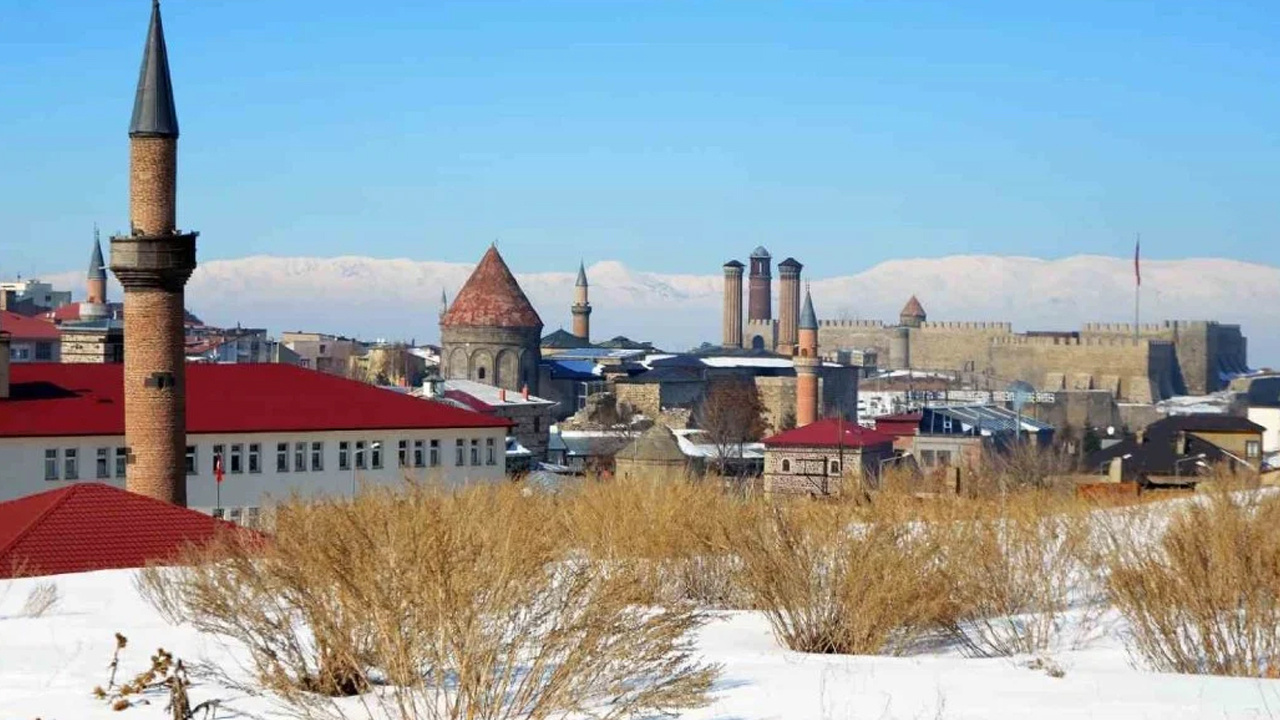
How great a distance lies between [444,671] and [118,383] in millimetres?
30102

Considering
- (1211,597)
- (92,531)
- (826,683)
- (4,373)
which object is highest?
(4,373)

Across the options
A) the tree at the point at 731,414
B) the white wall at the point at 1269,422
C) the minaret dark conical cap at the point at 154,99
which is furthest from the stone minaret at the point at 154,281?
the white wall at the point at 1269,422

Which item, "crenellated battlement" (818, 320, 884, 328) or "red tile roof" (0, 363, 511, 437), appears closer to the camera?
"red tile roof" (0, 363, 511, 437)

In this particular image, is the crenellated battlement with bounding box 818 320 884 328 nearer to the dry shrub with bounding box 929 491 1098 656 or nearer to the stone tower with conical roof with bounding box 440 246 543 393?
the stone tower with conical roof with bounding box 440 246 543 393

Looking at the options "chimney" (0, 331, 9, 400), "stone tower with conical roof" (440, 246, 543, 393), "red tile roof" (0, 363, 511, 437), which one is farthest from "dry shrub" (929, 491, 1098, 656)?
"stone tower with conical roof" (440, 246, 543, 393)

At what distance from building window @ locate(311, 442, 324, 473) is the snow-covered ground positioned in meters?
23.2

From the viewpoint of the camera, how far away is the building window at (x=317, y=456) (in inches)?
1638

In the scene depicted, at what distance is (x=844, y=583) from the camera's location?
704 inches

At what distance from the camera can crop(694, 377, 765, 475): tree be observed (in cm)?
7559

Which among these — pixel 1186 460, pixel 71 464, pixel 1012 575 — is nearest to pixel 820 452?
pixel 1186 460

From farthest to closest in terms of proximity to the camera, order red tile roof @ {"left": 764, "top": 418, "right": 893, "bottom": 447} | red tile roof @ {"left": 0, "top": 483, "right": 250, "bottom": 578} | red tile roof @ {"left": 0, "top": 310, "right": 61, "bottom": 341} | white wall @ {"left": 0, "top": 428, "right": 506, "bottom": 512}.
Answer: red tile roof @ {"left": 0, "top": 310, "right": 61, "bottom": 341} < red tile roof @ {"left": 764, "top": 418, "right": 893, "bottom": 447} < white wall @ {"left": 0, "top": 428, "right": 506, "bottom": 512} < red tile roof @ {"left": 0, "top": 483, "right": 250, "bottom": 578}

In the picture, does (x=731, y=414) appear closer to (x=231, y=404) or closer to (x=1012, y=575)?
(x=231, y=404)

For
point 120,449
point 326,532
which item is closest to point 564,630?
point 326,532

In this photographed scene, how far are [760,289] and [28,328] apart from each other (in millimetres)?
92314
